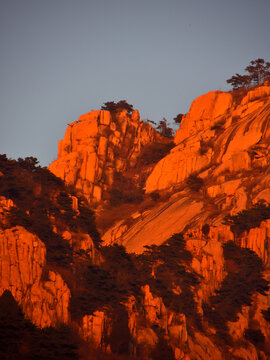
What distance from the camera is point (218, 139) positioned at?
231 feet

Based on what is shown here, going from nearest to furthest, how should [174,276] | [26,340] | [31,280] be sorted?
[26,340]
[31,280]
[174,276]

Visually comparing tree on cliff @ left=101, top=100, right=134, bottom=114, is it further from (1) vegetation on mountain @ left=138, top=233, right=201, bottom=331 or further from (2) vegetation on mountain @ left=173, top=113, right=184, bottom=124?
(1) vegetation on mountain @ left=138, top=233, right=201, bottom=331

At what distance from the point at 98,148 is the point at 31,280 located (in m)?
42.9

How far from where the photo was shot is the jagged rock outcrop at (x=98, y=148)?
72625mm

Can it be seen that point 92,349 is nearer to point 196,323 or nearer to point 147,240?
point 196,323

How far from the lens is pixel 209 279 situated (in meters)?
48.0

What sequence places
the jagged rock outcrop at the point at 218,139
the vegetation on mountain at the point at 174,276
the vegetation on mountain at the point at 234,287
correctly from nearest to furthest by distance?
the vegetation on mountain at the point at 174,276 < the vegetation on mountain at the point at 234,287 < the jagged rock outcrop at the point at 218,139

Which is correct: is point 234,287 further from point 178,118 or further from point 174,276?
point 178,118

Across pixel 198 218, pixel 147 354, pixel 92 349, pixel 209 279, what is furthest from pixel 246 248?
pixel 92 349

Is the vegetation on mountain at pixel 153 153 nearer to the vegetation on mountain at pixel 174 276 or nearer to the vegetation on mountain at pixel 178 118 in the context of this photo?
the vegetation on mountain at pixel 178 118

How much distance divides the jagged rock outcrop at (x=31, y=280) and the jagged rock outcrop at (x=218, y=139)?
31.8 meters

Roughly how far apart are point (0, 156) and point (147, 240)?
16804mm

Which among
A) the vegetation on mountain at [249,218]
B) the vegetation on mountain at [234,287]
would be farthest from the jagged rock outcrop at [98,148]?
the vegetation on mountain at [234,287]

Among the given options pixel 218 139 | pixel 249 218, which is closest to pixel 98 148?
pixel 218 139
